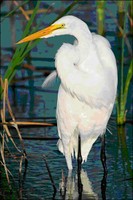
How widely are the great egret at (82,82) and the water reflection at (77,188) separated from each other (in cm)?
12

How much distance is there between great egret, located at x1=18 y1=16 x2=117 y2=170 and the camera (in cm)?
539

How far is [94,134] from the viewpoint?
227 inches

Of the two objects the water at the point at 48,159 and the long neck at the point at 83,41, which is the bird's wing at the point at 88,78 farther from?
the water at the point at 48,159

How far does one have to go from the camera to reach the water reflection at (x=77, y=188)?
5379mm

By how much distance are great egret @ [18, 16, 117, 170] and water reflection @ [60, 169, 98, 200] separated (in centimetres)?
12

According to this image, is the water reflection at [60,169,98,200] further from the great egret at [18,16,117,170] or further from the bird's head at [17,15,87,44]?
the bird's head at [17,15,87,44]

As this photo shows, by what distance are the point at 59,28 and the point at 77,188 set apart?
3.60 feet

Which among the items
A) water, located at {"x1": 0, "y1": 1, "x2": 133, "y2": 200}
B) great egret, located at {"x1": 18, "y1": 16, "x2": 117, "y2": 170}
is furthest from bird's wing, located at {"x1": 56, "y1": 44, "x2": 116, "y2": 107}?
water, located at {"x1": 0, "y1": 1, "x2": 133, "y2": 200}

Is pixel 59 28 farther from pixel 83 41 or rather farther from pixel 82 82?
pixel 82 82

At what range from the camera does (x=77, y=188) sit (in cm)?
557

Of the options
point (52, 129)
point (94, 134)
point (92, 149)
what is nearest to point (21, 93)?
point (52, 129)

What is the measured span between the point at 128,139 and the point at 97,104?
92 centimetres

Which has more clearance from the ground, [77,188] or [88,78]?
[88,78]

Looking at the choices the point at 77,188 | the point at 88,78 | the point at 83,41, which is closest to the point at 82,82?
the point at 88,78
